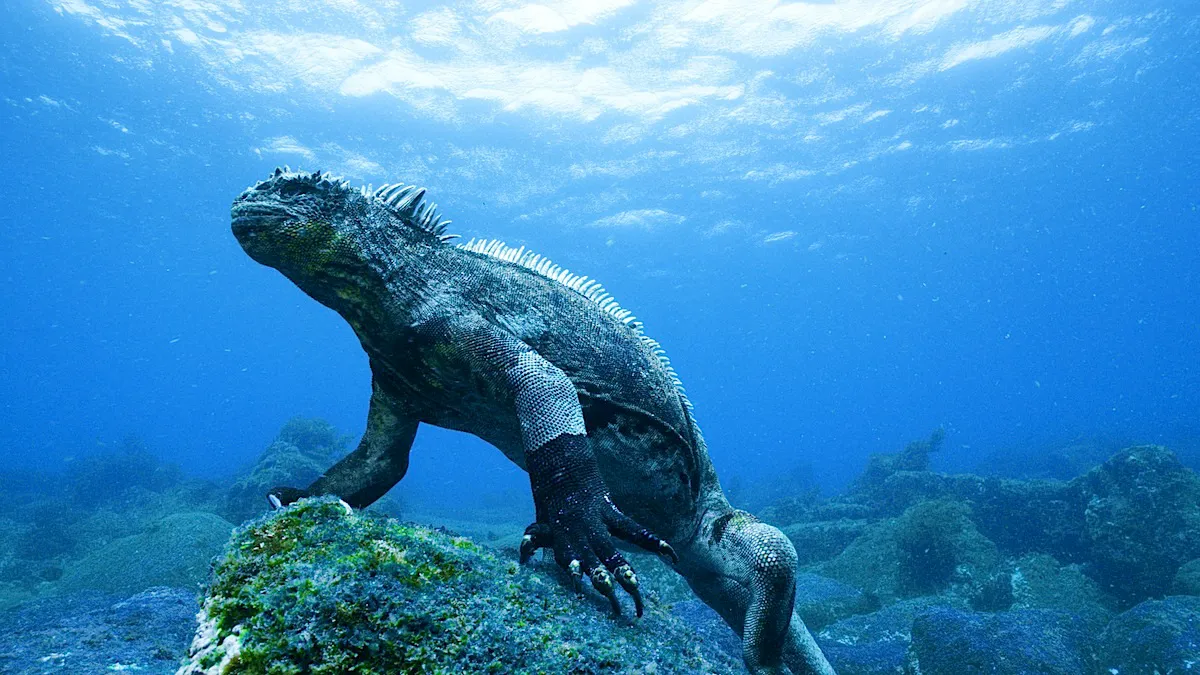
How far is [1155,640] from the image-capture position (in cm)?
563

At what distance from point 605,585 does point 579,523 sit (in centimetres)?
30

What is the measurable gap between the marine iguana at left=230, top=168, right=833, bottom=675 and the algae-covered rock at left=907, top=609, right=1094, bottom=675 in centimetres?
304

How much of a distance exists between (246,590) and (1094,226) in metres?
105

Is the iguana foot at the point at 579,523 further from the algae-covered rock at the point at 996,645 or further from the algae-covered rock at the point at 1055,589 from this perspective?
the algae-covered rock at the point at 1055,589

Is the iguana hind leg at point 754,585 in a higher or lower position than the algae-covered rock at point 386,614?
higher

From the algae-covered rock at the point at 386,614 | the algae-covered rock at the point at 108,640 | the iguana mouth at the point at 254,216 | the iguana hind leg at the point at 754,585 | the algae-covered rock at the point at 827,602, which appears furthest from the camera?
the algae-covered rock at the point at 827,602

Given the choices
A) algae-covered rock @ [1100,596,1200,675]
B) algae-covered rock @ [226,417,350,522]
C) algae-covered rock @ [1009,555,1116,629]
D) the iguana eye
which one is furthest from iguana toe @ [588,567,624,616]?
algae-covered rock @ [226,417,350,522]

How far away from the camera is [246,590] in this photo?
4.38 feet

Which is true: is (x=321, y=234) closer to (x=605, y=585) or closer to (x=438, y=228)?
(x=438, y=228)

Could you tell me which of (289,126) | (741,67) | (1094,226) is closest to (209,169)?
(289,126)

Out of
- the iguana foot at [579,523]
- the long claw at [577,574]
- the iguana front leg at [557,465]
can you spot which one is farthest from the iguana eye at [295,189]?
the long claw at [577,574]

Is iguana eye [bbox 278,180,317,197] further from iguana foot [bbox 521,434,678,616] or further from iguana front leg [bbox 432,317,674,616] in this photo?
iguana foot [bbox 521,434,678,616]

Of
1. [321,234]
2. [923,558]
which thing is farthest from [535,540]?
[923,558]

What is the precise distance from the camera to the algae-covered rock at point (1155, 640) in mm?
5363
